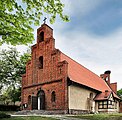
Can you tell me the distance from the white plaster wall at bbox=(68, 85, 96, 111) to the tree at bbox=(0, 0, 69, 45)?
13.4m

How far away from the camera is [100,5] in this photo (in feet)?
41.3

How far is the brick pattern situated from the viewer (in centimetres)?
2527

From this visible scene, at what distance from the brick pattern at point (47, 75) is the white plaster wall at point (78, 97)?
0.99 m

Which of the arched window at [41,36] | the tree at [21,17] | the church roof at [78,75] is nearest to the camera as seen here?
the tree at [21,17]

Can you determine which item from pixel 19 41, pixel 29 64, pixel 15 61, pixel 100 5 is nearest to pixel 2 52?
pixel 15 61

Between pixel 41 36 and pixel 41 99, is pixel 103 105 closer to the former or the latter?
pixel 41 99

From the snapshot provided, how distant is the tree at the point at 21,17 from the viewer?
11.0 metres

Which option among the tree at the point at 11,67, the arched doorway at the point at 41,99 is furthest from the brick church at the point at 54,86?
the tree at the point at 11,67

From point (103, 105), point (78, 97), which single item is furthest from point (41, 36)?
point (103, 105)

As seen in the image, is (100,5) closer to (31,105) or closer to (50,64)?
(50,64)

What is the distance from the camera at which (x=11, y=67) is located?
42.2 metres

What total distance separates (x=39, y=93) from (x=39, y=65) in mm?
3920

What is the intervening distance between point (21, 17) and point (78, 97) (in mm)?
17105

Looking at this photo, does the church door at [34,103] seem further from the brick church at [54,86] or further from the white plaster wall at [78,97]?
the white plaster wall at [78,97]
